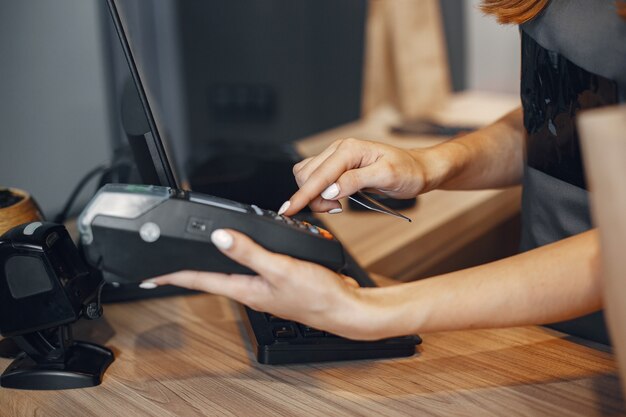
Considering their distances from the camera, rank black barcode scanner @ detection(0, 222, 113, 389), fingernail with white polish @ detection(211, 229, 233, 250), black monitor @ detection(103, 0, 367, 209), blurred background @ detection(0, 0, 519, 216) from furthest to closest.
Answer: black monitor @ detection(103, 0, 367, 209)
blurred background @ detection(0, 0, 519, 216)
black barcode scanner @ detection(0, 222, 113, 389)
fingernail with white polish @ detection(211, 229, 233, 250)

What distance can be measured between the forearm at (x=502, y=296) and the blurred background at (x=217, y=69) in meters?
1.20

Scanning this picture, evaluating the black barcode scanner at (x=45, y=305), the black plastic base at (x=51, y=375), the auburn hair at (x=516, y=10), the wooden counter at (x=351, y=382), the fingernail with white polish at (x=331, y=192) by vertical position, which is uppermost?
the auburn hair at (x=516, y=10)

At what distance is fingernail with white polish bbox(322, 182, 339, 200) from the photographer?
827 millimetres

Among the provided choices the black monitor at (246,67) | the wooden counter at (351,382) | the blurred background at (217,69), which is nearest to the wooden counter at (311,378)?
the wooden counter at (351,382)

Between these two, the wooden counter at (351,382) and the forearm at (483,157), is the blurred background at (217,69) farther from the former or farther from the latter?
Result: the wooden counter at (351,382)

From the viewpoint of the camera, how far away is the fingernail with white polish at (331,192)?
32.5 inches

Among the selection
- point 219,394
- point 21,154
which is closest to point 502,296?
point 219,394

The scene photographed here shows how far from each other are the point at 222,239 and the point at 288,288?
74mm

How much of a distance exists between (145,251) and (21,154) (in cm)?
147

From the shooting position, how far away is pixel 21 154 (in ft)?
6.38

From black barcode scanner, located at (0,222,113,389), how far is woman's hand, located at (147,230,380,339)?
15 centimetres

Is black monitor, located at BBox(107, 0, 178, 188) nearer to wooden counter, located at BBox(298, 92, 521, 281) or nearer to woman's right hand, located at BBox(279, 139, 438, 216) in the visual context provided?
woman's right hand, located at BBox(279, 139, 438, 216)

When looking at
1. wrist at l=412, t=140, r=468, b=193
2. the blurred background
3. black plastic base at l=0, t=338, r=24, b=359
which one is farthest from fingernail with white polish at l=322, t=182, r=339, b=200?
the blurred background

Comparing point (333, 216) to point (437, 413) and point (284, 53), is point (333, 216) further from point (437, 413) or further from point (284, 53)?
point (284, 53)
